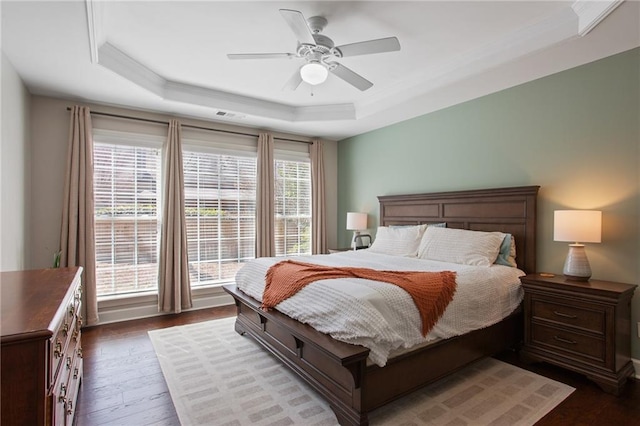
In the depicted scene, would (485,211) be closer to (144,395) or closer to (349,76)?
(349,76)

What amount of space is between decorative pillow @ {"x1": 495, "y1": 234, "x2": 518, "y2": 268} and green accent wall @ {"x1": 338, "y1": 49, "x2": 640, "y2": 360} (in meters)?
0.24

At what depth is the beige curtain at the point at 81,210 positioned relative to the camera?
146 inches

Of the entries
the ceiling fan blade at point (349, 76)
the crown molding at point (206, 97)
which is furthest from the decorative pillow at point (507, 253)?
the crown molding at point (206, 97)

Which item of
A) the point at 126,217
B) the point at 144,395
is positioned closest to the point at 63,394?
the point at 144,395

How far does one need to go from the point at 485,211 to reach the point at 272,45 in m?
A: 2.84

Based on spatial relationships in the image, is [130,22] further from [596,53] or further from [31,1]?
[596,53]

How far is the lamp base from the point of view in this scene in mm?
2678

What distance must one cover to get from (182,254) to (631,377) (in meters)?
4.77

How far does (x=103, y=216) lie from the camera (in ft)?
13.4

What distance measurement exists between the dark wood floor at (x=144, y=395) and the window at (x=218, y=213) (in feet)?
5.14

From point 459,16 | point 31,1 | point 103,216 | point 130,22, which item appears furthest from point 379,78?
point 103,216

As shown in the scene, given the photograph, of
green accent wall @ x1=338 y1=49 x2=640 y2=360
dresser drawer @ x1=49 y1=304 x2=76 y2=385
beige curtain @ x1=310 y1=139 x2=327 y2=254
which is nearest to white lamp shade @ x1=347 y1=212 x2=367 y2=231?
beige curtain @ x1=310 y1=139 x2=327 y2=254

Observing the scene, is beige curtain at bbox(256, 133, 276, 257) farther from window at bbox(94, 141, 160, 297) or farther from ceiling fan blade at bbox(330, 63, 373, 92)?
ceiling fan blade at bbox(330, 63, 373, 92)

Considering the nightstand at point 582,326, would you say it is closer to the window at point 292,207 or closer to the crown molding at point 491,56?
the crown molding at point 491,56
